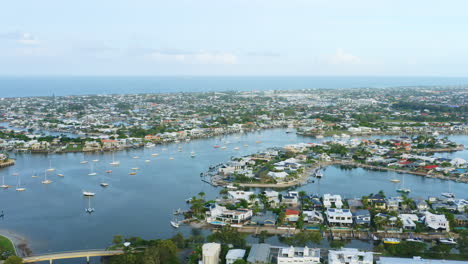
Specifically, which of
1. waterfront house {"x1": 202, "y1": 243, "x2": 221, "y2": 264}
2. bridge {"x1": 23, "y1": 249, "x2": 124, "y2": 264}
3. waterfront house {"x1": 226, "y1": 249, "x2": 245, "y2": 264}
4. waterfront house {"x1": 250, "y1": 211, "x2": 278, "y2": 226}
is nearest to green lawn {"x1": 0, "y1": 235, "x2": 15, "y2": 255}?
bridge {"x1": 23, "y1": 249, "x2": 124, "y2": 264}

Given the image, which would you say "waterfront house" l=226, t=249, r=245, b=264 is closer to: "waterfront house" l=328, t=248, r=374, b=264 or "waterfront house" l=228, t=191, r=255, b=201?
"waterfront house" l=328, t=248, r=374, b=264

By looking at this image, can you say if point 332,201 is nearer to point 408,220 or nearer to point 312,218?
point 312,218

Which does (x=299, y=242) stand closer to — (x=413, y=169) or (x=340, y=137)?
(x=413, y=169)

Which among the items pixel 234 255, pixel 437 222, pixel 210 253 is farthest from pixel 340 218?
pixel 210 253

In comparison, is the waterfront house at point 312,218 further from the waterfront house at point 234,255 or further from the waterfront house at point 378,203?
the waterfront house at point 234,255

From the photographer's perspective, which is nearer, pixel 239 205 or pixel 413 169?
pixel 239 205

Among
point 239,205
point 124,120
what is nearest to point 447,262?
point 239,205

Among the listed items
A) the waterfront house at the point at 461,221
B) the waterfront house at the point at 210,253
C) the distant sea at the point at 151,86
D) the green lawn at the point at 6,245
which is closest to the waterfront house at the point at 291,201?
the waterfront house at the point at 461,221
